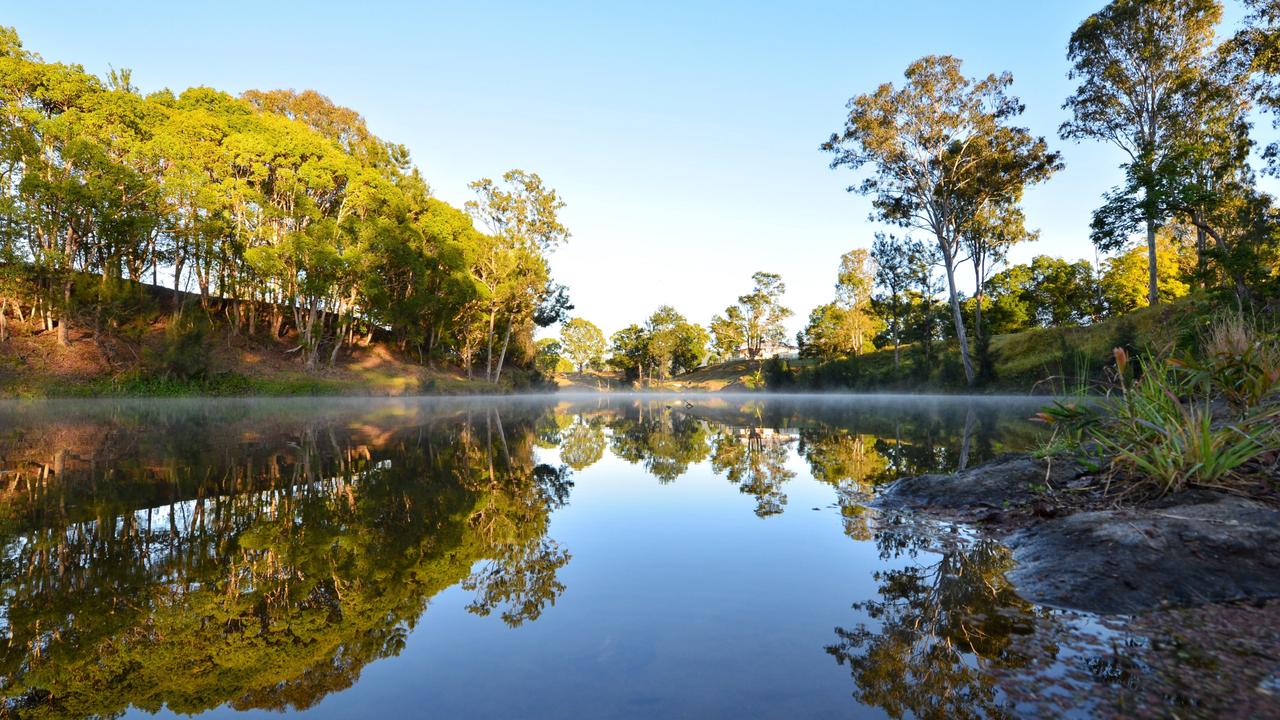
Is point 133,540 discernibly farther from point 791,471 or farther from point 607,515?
point 791,471

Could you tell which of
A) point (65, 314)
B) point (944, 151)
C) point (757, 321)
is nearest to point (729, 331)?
point (757, 321)

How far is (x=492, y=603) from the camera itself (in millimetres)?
3213

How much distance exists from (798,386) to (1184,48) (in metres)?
36.8

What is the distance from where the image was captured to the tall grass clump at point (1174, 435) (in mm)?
4414

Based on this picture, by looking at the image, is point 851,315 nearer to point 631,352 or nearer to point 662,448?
point 631,352

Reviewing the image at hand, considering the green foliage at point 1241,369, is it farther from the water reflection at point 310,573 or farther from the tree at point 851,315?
the tree at point 851,315

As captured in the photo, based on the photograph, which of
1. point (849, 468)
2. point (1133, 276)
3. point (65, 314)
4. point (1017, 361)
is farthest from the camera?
point (1133, 276)

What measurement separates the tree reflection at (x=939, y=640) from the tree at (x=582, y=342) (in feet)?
330

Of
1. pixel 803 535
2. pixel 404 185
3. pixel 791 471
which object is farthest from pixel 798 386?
pixel 803 535

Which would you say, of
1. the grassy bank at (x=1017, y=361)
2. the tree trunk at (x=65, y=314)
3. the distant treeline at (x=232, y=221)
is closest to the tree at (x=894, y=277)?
the grassy bank at (x=1017, y=361)

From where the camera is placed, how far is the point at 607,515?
18.2ft

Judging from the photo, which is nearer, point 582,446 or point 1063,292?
point 582,446

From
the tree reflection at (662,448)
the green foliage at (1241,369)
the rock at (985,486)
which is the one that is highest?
the green foliage at (1241,369)

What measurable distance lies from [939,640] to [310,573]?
3.53 metres
